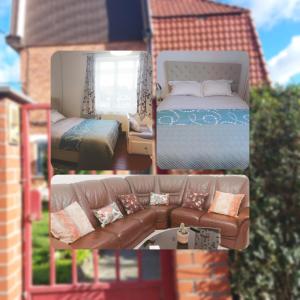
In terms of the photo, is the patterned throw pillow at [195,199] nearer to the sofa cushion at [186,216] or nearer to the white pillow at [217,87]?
the sofa cushion at [186,216]

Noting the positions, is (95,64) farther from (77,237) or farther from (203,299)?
(203,299)

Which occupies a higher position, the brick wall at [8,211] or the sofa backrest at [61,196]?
the sofa backrest at [61,196]

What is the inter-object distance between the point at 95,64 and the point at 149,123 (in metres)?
→ 0.09

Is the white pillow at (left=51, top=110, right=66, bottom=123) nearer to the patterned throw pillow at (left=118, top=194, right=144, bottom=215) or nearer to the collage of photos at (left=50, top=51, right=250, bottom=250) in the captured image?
the collage of photos at (left=50, top=51, right=250, bottom=250)

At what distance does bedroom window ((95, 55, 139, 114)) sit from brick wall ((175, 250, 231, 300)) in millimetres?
1815

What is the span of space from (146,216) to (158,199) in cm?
3

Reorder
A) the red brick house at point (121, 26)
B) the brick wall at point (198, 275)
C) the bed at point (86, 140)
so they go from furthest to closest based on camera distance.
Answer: the brick wall at point (198, 275) < the red brick house at point (121, 26) < the bed at point (86, 140)

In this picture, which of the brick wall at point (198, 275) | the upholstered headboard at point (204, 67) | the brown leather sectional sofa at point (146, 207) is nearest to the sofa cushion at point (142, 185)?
the brown leather sectional sofa at point (146, 207)

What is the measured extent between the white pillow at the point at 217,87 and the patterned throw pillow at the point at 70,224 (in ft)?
0.70

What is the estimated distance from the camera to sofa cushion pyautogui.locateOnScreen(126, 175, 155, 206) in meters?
0.43

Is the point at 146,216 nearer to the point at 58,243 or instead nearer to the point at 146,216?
the point at 146,216

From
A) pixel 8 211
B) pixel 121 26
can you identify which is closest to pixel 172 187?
pixel 121 26

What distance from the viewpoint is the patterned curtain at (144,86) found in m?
0.40

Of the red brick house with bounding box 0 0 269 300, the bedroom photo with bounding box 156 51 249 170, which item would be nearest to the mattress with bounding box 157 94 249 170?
the bedroom photo with bounding box 156 51 249 170
